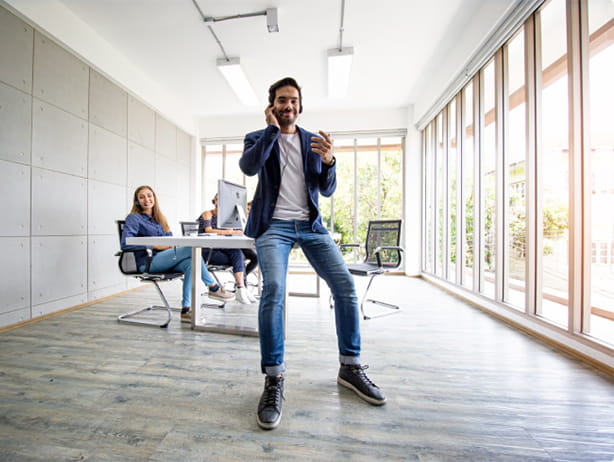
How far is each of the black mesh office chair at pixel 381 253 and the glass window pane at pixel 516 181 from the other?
1058 millimetres

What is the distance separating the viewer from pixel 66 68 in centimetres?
313

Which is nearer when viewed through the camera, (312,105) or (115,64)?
(115,64)

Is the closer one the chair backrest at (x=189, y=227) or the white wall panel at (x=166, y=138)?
the chair backrest at (x=189, y=227)

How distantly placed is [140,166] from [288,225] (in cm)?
387

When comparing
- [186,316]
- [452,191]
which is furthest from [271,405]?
[452,191]

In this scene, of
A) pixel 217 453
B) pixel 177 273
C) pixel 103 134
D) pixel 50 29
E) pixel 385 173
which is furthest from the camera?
pixel 385 173

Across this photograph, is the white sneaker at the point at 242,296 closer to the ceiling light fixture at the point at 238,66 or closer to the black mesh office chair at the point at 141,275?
the black mesh office chair at the point at 141,275

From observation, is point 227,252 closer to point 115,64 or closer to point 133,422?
point 133,422

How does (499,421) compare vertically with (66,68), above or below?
below

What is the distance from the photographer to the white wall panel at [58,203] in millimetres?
2811

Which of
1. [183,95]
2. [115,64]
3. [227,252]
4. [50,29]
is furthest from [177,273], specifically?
[183,95]

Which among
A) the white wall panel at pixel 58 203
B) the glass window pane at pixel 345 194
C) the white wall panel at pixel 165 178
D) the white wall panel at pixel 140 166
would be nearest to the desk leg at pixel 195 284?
the white wall panel at pixel 58 203

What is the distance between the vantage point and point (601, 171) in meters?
1.97

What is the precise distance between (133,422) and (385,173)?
5.63 meters
